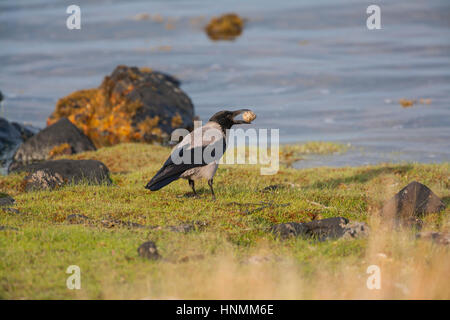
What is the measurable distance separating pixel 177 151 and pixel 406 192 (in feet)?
10.9

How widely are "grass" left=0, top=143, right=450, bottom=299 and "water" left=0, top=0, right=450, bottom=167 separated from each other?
6.91 meters

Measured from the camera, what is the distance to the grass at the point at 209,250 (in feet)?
21.2

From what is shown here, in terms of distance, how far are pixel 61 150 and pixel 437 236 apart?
11620 mm

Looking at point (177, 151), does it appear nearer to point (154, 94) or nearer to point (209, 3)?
point (154, 94)

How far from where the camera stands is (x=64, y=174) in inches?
480

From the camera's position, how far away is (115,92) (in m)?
20.4

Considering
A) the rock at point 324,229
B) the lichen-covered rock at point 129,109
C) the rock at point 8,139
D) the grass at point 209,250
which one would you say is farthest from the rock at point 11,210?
the lichen-covered rock at point 129,109

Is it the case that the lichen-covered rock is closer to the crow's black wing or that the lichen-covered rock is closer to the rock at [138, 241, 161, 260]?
the crow's black wing

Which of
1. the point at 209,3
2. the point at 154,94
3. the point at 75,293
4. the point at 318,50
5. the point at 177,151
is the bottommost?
the point at 75,293

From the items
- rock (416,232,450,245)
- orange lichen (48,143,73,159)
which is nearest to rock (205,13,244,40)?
orange lichen (48,143,73,159)

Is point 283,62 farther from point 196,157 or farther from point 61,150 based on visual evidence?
point 196,157

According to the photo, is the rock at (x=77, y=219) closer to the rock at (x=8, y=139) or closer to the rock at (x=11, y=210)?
the rock at (x=11, y=210)

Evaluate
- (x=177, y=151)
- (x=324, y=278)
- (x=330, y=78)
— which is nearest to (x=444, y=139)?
(x=330, y=78)

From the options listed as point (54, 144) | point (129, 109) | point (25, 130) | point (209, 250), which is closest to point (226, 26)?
point (129, 109)
